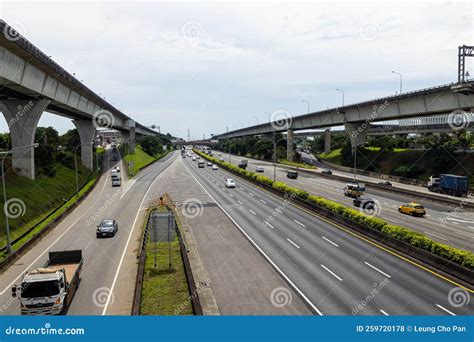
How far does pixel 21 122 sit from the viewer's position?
50.2 meters

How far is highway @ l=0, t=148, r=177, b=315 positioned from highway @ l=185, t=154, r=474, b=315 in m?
10.6

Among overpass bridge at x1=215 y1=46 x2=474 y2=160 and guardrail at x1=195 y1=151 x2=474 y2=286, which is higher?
overpass bridge at x1=215 y1=46 x2=474 y2=160

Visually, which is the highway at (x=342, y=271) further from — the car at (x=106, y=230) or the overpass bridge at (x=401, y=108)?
the overpass bridge at (x=401, y=108)

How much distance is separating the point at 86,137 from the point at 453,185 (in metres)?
73.2

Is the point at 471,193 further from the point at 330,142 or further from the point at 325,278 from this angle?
the point at 330,142

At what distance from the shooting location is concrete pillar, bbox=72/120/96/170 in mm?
89938

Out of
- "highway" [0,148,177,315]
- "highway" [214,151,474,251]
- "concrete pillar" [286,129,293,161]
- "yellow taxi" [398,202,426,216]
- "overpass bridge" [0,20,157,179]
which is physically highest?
"overpass bridge" [0,20,157,179]

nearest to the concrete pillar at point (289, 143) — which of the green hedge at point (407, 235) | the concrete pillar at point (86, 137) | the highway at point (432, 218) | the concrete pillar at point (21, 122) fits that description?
the concrete pillar at point (86, 137)

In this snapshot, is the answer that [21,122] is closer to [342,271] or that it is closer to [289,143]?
[342,271]

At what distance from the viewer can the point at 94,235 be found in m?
37.7

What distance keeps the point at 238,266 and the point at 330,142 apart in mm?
143731

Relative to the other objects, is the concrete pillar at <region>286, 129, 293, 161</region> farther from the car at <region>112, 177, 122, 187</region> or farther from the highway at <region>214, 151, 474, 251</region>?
the car at <region>112, 177, 122, 187</region>

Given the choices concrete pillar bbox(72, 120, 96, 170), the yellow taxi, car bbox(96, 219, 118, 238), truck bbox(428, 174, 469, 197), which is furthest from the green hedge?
A: concrete pillar bbox(72, 120, 96, 170)

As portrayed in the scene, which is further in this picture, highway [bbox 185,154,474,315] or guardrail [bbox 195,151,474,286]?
guardrail [bbox 195,151,474,286]
